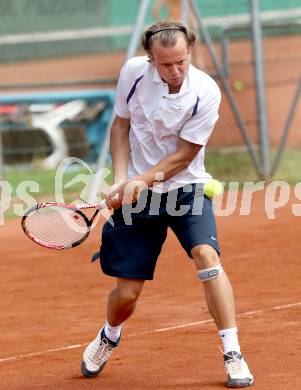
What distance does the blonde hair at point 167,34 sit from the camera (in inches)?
214

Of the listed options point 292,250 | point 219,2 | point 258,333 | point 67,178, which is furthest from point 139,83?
point 219,2

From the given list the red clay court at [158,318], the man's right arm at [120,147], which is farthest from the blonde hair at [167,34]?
the red clay court at [158,318]

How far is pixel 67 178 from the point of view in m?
15.2

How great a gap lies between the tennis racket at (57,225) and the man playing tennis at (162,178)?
17 centimetres

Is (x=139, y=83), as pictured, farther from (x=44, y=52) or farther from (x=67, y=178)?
(x=44, y=52)

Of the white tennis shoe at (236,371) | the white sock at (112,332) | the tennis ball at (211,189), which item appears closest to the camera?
the white tennis shoe at (236,371)

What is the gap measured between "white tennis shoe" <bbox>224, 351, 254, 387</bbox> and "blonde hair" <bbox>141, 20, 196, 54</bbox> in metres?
1.57

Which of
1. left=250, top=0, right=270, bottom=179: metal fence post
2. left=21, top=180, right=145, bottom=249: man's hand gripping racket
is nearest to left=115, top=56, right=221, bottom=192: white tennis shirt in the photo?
left=21, top=180, right=145, bottom=249: man's hand gripping racket

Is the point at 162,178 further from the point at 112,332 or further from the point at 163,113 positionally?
the point at 112,332

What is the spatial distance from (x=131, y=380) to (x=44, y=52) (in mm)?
12344

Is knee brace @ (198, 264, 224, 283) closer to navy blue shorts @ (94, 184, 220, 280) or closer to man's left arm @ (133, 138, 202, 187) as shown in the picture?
navy blue shorts @ (94, 184, 220, 280)

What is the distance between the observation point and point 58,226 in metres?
6.19

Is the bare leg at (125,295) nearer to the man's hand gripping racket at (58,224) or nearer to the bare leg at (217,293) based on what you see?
the man's hand gripping racket at (58,224)

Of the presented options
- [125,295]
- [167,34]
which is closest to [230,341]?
[125,295]
